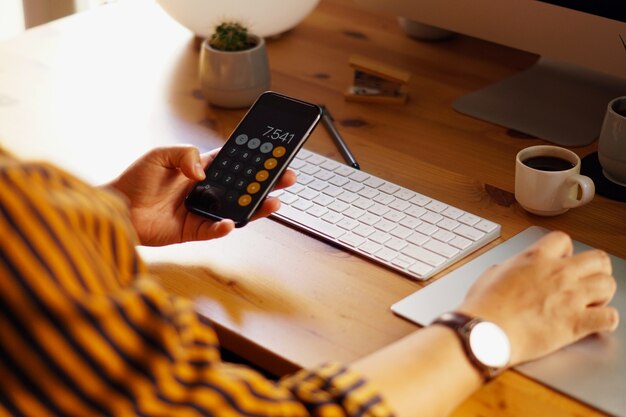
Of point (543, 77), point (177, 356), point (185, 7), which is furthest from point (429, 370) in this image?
point (185, 7)

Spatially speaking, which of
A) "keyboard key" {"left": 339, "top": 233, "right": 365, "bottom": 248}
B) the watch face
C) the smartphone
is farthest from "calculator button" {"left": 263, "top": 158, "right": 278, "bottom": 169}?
the watch face

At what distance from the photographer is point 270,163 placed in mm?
1052

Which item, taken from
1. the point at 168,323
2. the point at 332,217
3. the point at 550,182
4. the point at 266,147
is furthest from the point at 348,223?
the point at 168,323

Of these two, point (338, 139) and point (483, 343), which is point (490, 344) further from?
point (338, 139)

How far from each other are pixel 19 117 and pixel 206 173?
0.38 m

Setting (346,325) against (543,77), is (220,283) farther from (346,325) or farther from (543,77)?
(543,77)

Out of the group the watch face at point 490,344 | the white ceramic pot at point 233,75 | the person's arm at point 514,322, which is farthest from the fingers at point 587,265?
the white ceramic pot at point 233,75

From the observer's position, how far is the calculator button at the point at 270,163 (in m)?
1.05

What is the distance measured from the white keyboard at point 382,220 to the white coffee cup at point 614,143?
194 mm

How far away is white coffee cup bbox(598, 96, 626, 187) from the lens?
1104 mm

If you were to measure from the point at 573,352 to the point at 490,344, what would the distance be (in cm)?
10

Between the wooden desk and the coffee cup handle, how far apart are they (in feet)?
0.10

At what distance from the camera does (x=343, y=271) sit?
987mm

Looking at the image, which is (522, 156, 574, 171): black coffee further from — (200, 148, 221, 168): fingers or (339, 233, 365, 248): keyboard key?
(200, 148, 221, 168): fingers
